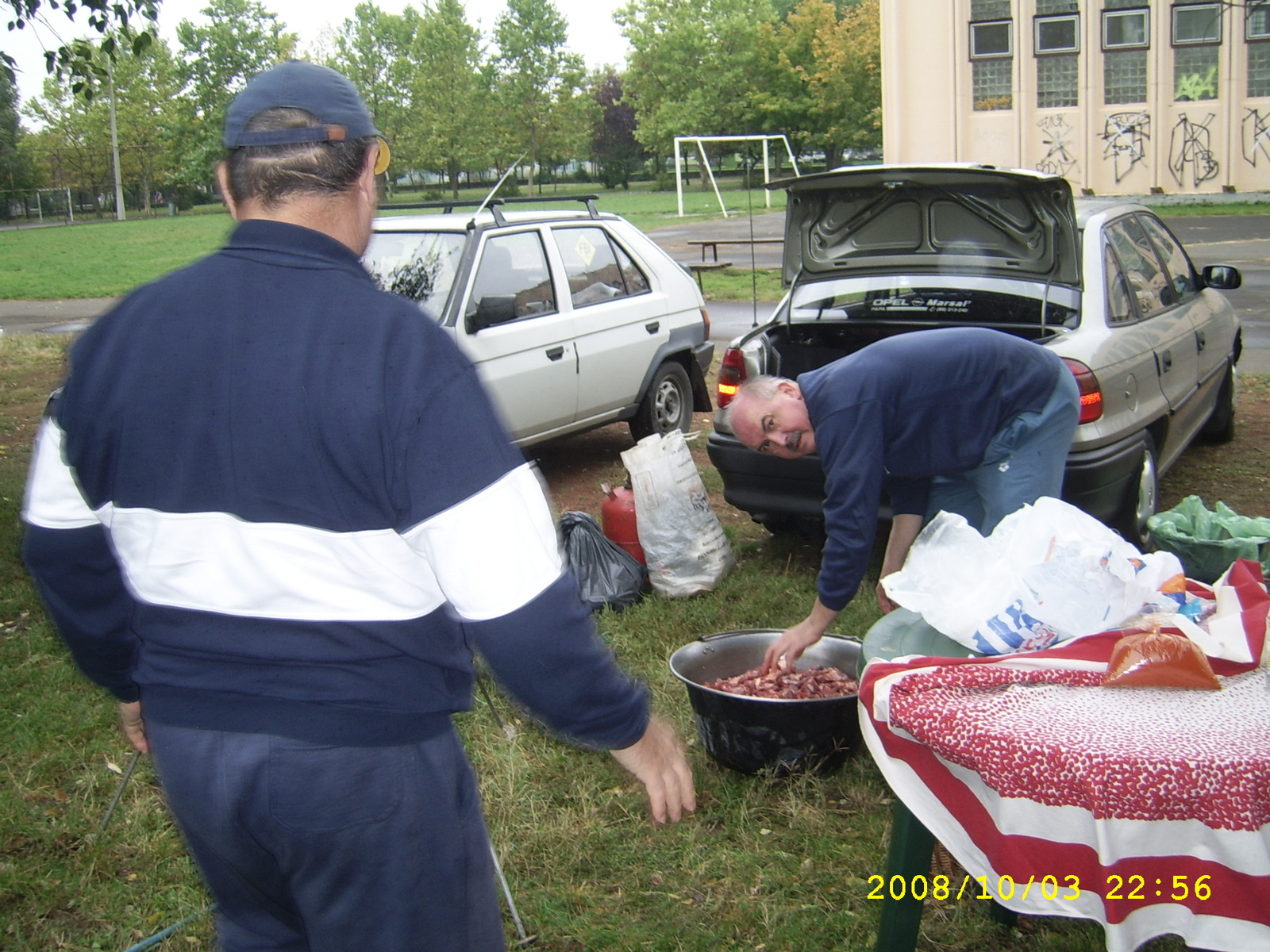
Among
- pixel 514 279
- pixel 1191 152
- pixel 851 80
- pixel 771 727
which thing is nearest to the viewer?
pixel 771 727

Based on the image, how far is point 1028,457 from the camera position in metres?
3.76

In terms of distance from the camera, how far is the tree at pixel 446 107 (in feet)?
189

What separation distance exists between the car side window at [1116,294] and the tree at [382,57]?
57816 mm

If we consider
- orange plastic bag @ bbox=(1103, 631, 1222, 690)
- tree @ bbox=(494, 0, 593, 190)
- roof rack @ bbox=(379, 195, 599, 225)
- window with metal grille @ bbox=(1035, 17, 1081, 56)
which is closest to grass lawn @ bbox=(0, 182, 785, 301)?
roof rack @ bbox=(379, 195, 599, 225)

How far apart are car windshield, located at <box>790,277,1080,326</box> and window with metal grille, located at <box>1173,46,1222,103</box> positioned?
75.7ft

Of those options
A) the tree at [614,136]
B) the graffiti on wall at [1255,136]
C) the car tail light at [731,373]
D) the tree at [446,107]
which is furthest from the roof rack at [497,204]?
the tree at [614,136]

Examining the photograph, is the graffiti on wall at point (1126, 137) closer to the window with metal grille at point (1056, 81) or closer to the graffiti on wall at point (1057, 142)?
the graffiti on wall at point (1057, 142)

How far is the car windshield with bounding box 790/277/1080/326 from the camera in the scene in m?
5.11

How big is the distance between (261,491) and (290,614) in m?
0.18

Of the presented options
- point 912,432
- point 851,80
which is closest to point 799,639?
point 912,432

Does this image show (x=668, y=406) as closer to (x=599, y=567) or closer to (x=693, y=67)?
(x=599, y=567)

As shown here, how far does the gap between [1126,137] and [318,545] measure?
1078 inches

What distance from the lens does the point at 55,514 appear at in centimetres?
181

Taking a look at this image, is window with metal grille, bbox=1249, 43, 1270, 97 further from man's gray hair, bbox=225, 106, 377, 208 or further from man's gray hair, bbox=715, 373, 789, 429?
man's gray hair, bbox=225, 106, 377, 208
